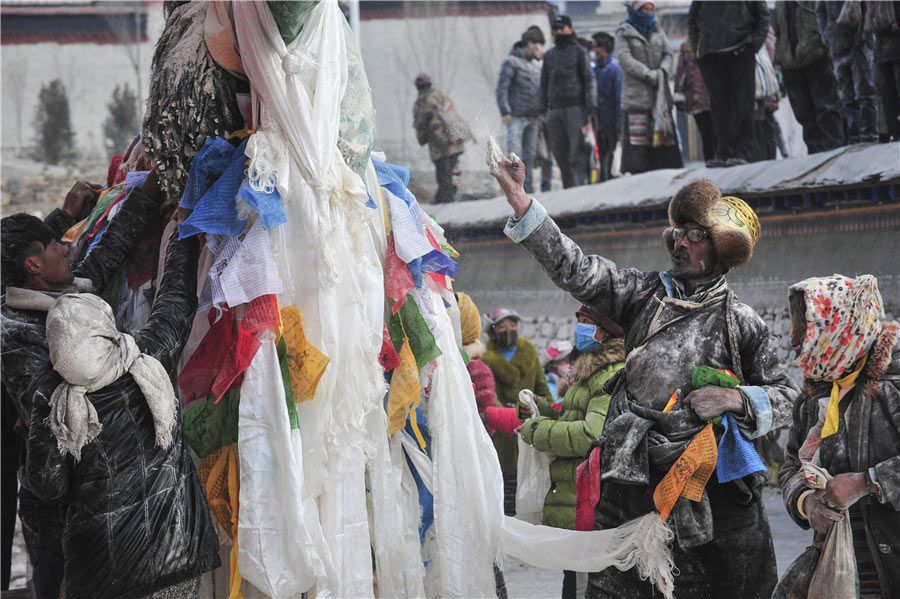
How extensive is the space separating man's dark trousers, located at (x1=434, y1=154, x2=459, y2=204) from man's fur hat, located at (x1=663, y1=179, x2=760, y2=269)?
22.6 ft

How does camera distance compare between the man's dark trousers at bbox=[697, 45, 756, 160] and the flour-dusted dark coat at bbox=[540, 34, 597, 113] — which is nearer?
the man's dark trousers at bbox=[697, 45, 756, 160]

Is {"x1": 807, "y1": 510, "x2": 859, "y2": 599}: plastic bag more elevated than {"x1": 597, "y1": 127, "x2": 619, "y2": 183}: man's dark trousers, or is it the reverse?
{"x1": 597, "y1": 127, "x2": 619, "y2": 183}: man's dark trousers

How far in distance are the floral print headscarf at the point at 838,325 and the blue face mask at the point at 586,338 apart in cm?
121

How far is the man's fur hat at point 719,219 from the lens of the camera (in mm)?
3131

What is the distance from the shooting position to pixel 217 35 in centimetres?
308

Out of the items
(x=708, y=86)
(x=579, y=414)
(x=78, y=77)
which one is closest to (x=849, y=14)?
(x=708, y=86)

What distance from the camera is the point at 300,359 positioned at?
9.73 ft

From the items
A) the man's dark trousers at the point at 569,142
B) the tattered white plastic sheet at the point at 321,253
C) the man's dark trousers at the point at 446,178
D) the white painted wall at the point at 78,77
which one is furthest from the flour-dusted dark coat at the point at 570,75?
the white painted wall at the point at 78,77

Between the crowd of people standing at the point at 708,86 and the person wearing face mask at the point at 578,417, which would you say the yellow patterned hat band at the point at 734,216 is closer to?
the person wearing face mask at the point at 578,417

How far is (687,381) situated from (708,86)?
454 centimetres

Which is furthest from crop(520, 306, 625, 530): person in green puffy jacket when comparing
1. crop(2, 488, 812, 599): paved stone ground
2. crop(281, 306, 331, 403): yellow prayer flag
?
crop(281, 306, 331, 403): yellow prayer flag

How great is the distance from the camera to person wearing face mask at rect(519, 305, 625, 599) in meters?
4.07

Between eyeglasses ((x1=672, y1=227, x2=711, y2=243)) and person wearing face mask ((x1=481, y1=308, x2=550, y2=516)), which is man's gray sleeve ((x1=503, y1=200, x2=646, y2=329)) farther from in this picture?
person wearing face mask ((x1=481, y1=308, x2=550, y2=516))

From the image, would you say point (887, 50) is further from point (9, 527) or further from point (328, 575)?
point (9, 527)
